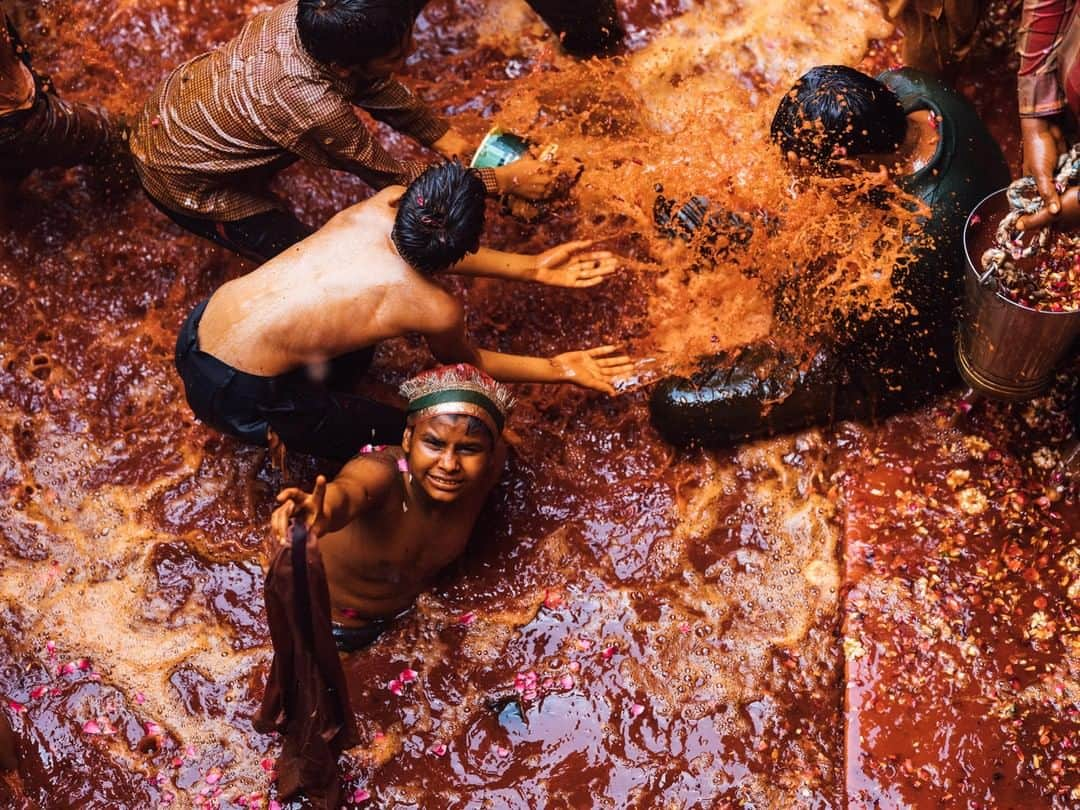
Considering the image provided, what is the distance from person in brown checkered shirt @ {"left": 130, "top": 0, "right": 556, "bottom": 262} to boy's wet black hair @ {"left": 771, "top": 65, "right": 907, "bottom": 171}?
1.10 metres

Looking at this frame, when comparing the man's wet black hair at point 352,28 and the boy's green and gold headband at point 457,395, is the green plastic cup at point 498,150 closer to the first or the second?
the man's wet black hair at point 352,28

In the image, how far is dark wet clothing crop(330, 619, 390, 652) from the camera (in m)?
4.37

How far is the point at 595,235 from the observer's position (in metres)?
5.17

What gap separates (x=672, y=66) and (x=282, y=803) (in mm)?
3870

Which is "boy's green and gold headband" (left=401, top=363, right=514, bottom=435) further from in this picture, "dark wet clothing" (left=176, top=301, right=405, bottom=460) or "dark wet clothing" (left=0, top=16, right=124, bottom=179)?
"dark wet clothing" (left=0, top=16, right=124, bottom=179)

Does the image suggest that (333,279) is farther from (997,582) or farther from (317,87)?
(997,582)

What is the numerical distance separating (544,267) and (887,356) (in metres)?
1.37

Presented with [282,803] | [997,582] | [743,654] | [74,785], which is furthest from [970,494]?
[74,785]

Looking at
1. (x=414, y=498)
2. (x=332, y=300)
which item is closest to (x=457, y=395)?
(x=414, y=498)

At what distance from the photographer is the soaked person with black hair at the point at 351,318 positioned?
379 centimetres

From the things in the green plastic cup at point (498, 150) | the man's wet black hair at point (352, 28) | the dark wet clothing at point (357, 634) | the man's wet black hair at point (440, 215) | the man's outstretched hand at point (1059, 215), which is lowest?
the dark wet clothing at point (357, 634)

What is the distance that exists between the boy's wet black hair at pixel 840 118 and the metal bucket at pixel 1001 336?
1.41ft

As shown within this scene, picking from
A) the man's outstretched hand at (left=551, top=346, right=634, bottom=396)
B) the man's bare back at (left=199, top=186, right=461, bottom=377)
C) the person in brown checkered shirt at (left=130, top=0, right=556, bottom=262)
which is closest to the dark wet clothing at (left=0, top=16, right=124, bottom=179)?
the person in brown checkered shirt at (left=130, top=0, right=556, bottom=262)

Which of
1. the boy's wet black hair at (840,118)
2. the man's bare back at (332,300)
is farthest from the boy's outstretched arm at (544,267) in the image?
the boy's wet black hair at (840,118)
